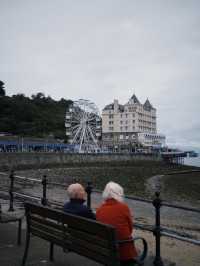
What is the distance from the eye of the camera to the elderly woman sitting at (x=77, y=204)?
14.6ft

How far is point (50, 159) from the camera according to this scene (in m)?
60.4

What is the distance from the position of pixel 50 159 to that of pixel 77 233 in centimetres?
5699

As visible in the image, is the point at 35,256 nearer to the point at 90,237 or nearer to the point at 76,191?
the point at 76,191

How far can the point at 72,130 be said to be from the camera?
75625 millimetres

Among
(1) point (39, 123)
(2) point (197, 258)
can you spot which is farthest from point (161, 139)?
(2) point (197, 258)

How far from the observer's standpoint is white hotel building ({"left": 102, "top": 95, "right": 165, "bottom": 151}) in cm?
12644

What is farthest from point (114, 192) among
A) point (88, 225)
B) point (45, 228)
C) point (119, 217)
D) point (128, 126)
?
point (128, 126)

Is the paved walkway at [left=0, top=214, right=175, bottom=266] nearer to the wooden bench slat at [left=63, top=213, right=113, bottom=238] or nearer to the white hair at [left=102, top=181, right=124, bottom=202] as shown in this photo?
the wooden bench slat at [left=63, top=213, right=113, bottom=238]

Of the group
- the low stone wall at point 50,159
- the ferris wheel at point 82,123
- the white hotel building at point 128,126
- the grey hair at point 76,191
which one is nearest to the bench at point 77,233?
the grey hair at point 76,191

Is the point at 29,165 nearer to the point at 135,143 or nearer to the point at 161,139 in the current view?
the point at 135,143

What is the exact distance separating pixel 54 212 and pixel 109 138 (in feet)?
417

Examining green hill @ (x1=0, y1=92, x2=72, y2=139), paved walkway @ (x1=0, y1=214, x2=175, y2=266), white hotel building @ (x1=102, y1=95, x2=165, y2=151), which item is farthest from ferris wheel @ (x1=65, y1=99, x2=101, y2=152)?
paved walkway @ (x1=0, y1=214, x2=175, y2=266)

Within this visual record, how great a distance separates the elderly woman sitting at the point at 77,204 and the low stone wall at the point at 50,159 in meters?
44.3

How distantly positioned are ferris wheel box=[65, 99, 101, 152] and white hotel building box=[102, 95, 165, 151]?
142 feet
